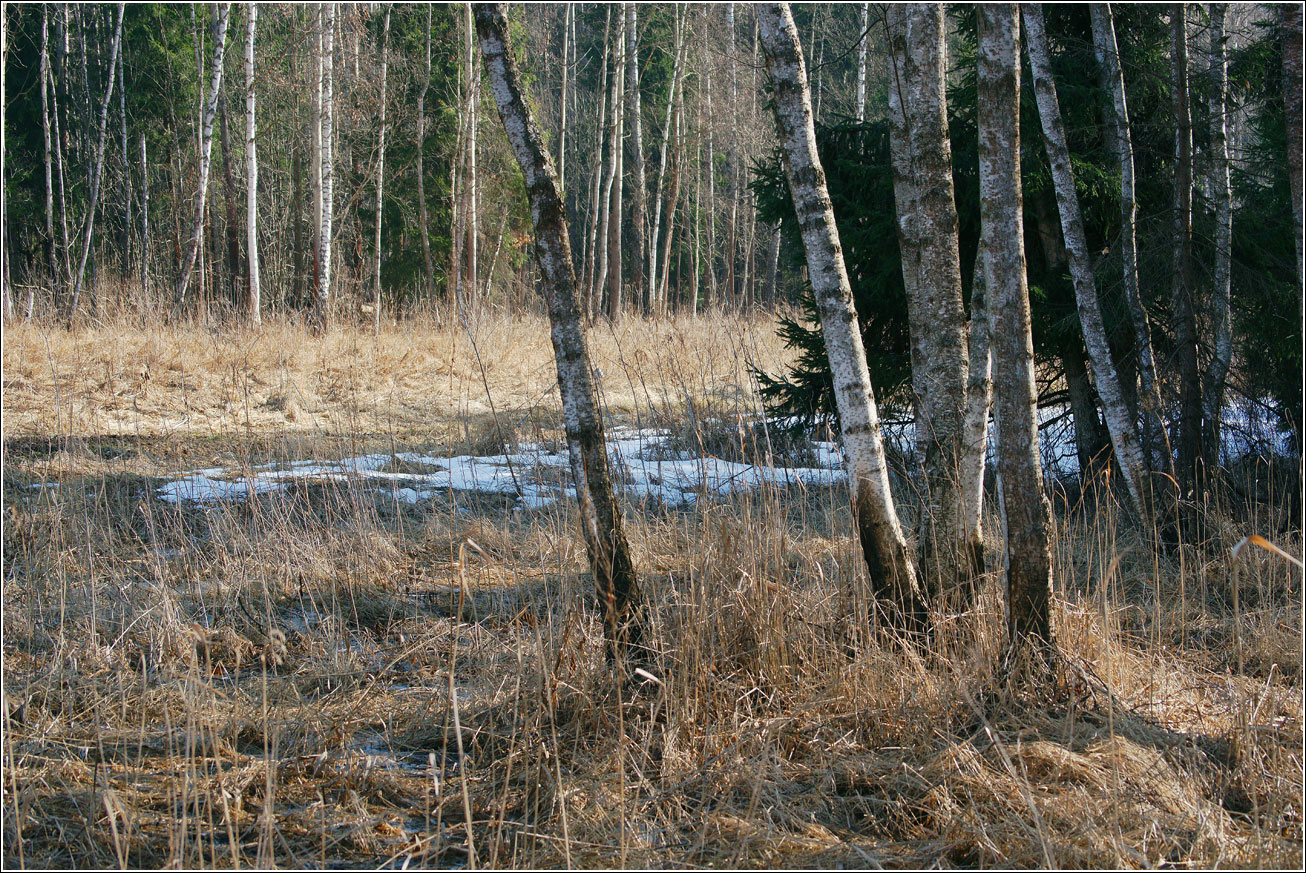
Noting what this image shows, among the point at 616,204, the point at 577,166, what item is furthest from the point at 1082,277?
the point at 577,166

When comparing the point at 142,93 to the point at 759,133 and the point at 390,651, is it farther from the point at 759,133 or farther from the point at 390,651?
the point at 390,651

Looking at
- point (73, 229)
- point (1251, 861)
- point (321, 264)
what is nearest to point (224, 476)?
point (1251, 861)

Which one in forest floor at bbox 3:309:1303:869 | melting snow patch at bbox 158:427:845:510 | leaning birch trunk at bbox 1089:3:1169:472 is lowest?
forest floor at bbox 3:309:1303:869

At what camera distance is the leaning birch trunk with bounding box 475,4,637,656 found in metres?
2.72

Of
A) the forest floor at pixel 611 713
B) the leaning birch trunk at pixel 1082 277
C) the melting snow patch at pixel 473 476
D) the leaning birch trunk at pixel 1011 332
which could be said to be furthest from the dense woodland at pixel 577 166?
the forest floor at pixel 611 713

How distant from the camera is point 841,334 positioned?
9.80ft

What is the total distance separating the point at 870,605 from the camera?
3105 millimetres

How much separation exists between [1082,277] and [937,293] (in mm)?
1911

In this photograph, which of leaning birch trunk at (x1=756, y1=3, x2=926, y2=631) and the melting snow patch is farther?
the melting snow patch

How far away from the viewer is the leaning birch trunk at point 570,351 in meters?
2.72

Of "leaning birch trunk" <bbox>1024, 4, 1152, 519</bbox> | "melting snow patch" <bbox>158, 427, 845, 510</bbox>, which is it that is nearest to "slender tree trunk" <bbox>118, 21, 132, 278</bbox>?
"melting snow patch" <bbox>158, 427, 845, 510</bbox>

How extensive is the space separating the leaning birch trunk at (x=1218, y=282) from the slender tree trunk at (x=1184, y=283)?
0.14 metres

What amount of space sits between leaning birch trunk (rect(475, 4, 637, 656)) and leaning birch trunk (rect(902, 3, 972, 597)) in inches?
46.4

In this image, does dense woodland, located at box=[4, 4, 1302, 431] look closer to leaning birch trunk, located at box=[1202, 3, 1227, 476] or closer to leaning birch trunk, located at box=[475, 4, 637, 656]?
leaning birch trunk, located at box=[1202, 3, 1227, 476]
